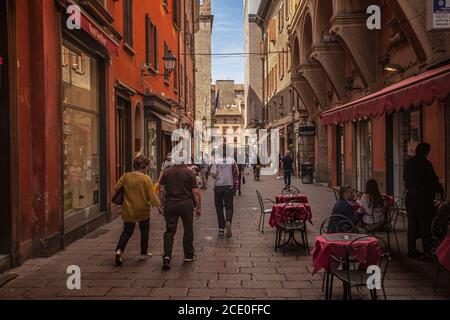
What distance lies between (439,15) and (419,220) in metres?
3.39

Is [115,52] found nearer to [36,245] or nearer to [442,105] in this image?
[36,245]

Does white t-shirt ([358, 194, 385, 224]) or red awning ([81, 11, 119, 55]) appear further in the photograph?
red awning ([81, 11, 119, 55])

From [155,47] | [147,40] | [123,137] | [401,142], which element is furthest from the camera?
[155,47]

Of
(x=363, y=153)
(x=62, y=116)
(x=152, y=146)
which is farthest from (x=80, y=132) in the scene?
(x=363, y=153)

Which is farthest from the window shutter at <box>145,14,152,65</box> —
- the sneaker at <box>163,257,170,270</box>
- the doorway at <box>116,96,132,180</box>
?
the sneaker at <box>163,257,170,270</box>

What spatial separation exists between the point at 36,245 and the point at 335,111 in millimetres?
6412

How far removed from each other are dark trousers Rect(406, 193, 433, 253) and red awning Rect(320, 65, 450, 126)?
4.87 feet

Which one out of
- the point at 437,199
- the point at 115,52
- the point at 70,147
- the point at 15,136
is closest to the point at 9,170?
the point at 15,136

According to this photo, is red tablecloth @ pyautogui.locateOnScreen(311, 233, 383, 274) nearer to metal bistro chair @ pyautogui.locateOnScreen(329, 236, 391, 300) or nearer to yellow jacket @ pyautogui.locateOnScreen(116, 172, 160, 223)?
Result: metal bistro chair @ pyautogui.locateOnScreen(329, 236, 391, 300)

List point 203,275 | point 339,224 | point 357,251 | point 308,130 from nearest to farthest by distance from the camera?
1. point 357,251
2. point 339,224
3. point 203,275
4. point 308,130

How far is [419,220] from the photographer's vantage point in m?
8.05

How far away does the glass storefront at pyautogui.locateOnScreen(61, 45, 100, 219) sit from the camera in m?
10.0

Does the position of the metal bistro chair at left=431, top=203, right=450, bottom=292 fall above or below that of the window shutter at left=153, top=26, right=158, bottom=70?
below

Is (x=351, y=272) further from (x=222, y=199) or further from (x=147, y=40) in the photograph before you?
(x=147, y=40)
